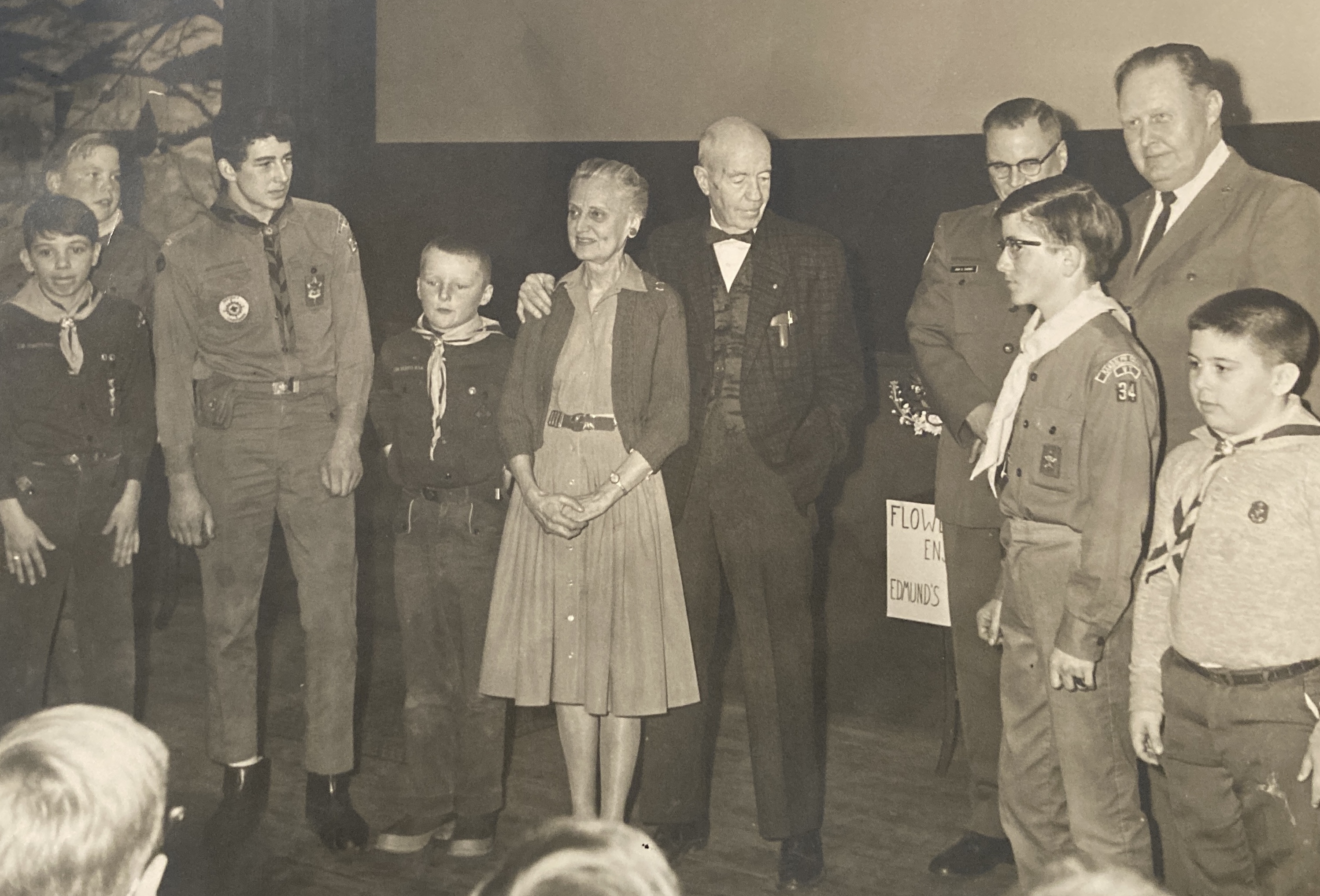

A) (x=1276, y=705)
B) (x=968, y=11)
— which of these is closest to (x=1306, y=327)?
(x=1276, y=705)

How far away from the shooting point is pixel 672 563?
313cm

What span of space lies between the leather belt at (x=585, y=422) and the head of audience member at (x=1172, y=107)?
1.21m

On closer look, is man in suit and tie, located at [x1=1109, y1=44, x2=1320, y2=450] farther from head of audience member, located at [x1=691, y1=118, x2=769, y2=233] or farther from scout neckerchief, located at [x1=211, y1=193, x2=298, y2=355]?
scout neckerchief, located at [x1=211, y1=193, x2=298, y2=355]

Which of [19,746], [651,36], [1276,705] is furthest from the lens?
[651,36]

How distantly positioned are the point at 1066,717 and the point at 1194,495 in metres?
0.47

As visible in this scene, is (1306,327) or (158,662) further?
(158,662)

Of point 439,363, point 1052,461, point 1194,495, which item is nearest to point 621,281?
point 439,363

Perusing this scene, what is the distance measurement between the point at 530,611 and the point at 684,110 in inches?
53.9

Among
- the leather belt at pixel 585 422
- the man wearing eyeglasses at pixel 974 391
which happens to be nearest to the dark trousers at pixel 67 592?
the leather belt at pixel 585 422

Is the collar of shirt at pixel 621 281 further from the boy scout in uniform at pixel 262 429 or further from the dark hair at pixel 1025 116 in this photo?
the dark hair at pixel 1025 116

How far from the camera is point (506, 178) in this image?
165 inches

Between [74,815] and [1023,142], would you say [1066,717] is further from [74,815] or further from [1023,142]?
[74,815]

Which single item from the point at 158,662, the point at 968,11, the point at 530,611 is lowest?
the point at 158,662

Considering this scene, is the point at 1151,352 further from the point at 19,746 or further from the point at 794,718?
the point at 19,746
